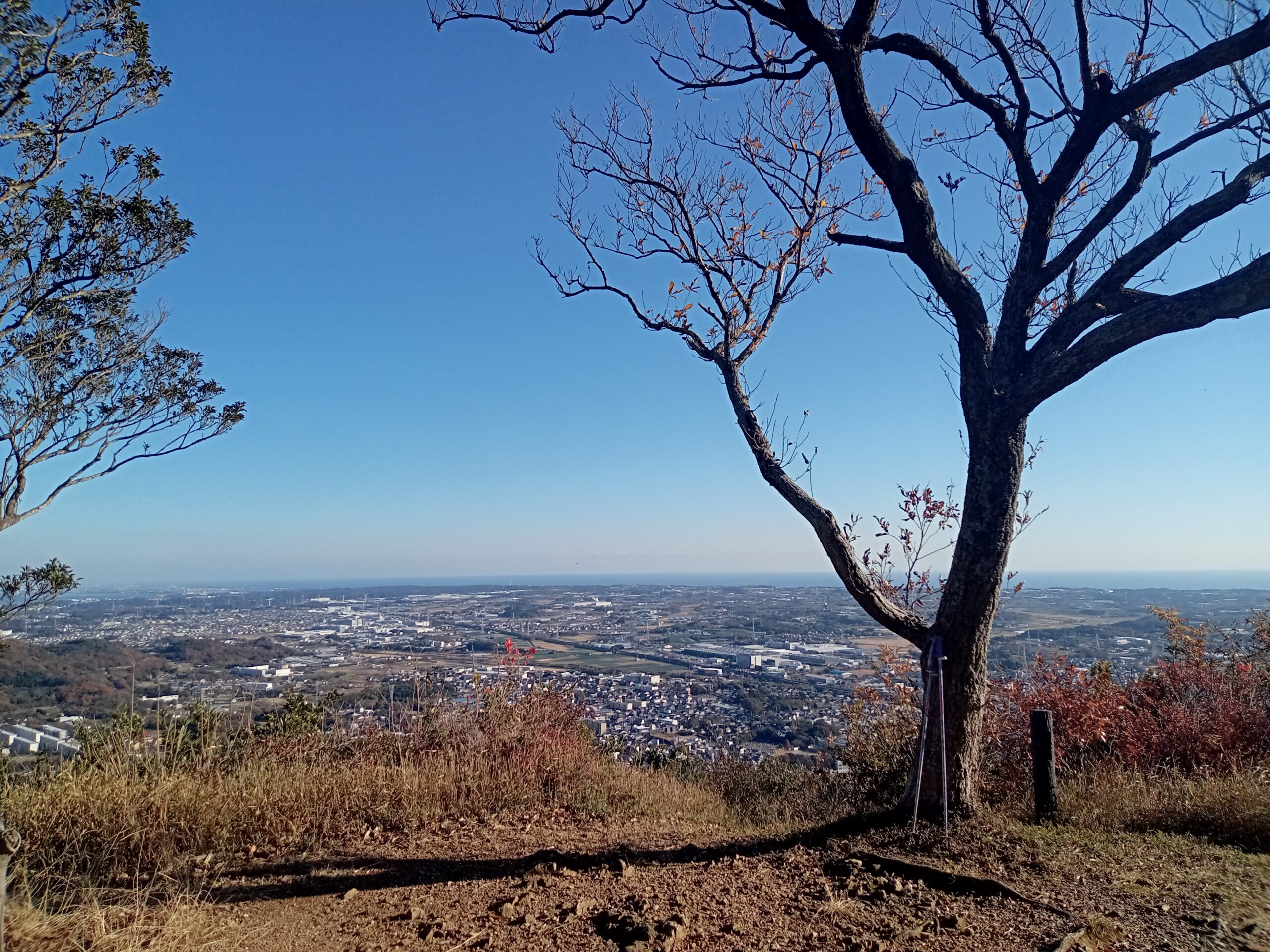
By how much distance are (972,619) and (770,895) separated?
205cm

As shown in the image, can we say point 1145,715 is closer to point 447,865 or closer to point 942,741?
point 942,741

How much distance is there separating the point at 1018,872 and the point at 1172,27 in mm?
5801

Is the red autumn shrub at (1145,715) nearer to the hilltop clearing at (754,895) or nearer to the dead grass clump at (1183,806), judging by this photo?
the dead grass clump at (1183,806)

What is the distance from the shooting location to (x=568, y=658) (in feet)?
49.6

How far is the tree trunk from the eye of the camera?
4.40 meters

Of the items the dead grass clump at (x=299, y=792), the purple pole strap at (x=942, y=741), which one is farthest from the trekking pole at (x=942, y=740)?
the dead grass clump at (x=299, y=792)

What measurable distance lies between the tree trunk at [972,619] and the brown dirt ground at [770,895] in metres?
0.29

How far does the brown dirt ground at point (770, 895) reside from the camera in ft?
9.98

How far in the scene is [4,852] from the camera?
220 cm

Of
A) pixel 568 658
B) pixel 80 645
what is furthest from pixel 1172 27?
pixel 80 645

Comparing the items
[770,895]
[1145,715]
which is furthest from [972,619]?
[1145,715]

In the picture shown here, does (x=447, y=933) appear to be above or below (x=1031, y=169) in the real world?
below

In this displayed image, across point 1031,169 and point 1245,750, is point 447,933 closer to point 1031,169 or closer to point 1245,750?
point 1031,169

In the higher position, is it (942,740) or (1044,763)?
(942,740)
